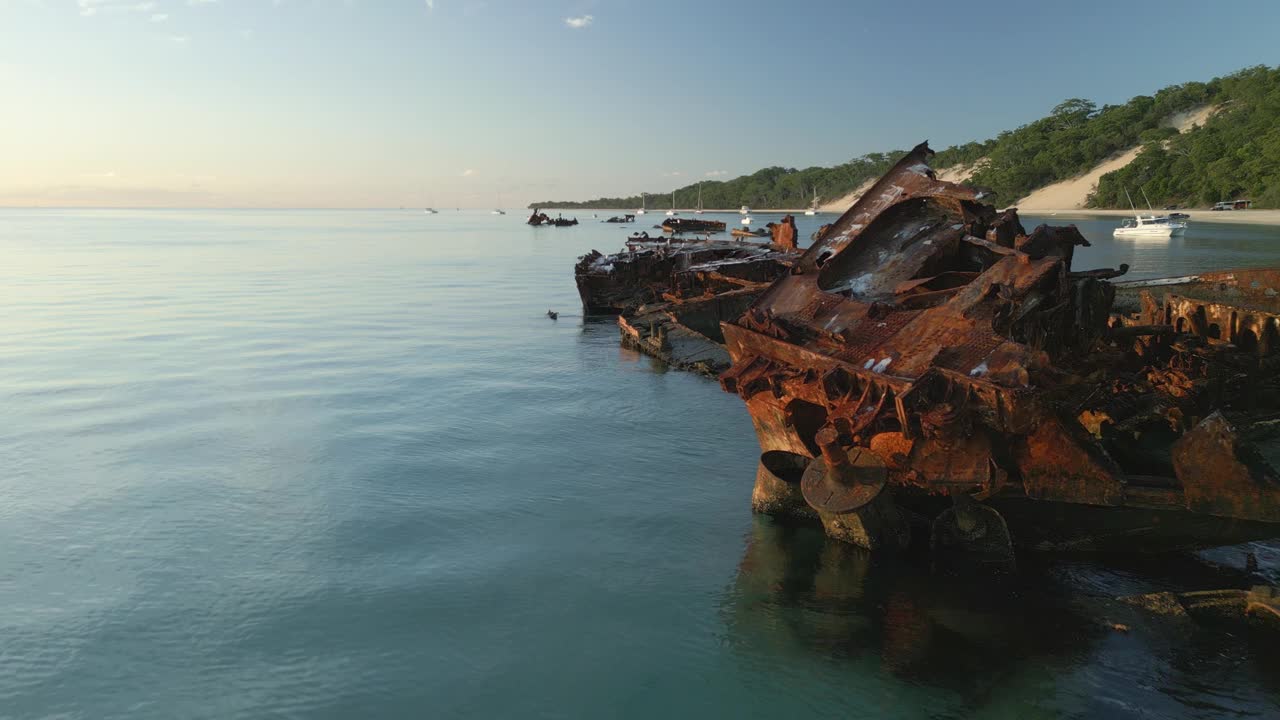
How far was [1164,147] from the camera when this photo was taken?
4205 inches

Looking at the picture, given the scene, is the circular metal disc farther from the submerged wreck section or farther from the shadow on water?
the submerged wreck section

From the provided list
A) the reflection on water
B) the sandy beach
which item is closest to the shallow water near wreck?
the reflection on water

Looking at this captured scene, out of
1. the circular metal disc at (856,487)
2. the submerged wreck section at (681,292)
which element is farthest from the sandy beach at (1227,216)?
the circular metal disc at (856,487)

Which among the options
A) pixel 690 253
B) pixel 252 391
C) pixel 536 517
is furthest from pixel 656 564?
pixel 690 253

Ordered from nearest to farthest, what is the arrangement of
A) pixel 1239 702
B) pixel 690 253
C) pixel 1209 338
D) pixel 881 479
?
pixel 1239 702
pixel 881 479
pixel 1209 338
pixel 690 253

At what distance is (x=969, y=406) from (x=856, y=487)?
129 cm

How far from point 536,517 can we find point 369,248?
71186 mm

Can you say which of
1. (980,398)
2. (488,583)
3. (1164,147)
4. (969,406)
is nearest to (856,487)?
(969,406)

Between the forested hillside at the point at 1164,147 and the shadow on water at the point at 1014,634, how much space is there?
9062cm

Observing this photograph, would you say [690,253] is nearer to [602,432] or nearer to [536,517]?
[602,432]

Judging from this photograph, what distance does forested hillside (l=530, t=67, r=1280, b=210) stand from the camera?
278 feet

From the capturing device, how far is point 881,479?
7156 mm

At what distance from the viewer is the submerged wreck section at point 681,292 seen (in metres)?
20.6

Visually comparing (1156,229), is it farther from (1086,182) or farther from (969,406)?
(1086,182)
